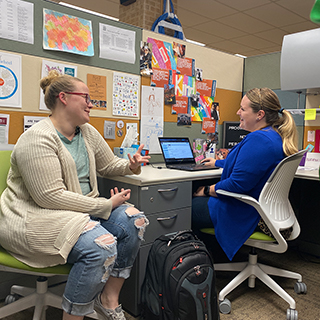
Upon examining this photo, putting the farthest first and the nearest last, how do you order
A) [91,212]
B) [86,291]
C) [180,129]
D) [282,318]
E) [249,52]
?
[249,52], [180,129], [282,318], [91,212], [86,291]

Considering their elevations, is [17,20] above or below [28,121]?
above

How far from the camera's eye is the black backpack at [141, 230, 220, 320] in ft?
4.41

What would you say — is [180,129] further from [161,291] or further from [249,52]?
[249,52]

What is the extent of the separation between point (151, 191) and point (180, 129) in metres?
0.94

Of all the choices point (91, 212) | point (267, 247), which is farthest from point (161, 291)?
point (267, 247)

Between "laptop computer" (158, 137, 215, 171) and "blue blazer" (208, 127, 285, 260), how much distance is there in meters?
0.37

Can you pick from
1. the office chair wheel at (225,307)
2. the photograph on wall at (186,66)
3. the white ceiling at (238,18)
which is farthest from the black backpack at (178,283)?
the white ceiling at (238,18)

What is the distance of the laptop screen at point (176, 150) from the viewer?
6.85ft

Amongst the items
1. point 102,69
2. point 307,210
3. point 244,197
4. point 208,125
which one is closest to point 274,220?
point 244,197

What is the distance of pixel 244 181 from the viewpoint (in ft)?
5.08

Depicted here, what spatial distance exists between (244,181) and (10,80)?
125cm

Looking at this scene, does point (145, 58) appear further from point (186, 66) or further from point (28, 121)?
point (28, 121)

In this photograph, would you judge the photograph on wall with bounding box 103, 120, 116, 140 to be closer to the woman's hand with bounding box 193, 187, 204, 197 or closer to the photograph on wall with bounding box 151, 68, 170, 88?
the photograph on wall with bounding box 151, 68, 170, 88

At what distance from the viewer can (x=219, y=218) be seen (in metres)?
1.66
